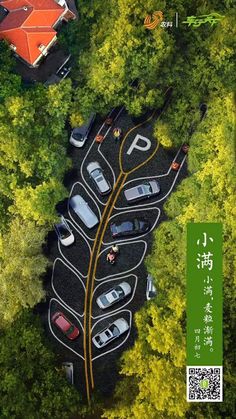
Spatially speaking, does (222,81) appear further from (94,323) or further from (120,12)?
→ (94,323)

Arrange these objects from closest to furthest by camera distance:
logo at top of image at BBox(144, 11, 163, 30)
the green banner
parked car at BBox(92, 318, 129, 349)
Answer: the green banner → logo at top of image at BBox(144, 11, 163, 30) → parked car at BBox(92, 318, 129, 349)

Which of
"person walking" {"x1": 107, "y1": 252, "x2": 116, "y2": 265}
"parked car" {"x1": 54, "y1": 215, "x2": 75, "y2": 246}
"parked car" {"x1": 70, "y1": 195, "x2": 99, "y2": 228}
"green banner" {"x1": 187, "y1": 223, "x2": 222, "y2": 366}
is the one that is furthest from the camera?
"parked car" {"x1": 70, "y1": 195, "x2": 99, "y2": 228}

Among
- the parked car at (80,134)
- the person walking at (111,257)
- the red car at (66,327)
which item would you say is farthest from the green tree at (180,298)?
the parked car at (80,134)

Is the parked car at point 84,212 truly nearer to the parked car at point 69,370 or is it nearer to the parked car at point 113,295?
the parked car at point 113,295

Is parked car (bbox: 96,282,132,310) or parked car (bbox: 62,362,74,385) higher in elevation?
parked car (bbox: 96,282,132,310)

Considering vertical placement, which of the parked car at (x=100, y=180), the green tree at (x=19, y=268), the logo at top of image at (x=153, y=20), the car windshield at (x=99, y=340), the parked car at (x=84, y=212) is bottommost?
the car windshield at (x=99, y=340)

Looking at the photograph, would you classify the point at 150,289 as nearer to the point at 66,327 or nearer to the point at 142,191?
the point at 66,327

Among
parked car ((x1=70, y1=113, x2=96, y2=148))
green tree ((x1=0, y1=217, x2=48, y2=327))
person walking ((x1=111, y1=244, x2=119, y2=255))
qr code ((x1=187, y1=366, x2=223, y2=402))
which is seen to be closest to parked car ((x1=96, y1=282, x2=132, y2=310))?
person walking ((x1=111, y1=244, x2=119, y2=255))

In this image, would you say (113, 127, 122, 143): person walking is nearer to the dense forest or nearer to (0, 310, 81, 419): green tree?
the dense forest
